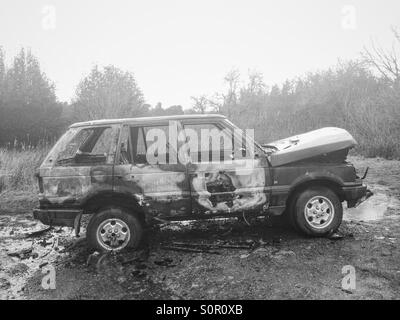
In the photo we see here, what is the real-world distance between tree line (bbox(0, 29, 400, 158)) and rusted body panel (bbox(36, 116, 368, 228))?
35.8 feet

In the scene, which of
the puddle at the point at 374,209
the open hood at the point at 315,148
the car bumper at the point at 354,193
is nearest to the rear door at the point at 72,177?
the open hood at the point at 315,148

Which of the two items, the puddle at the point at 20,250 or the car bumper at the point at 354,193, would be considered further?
the car bumper at the point at 354,193

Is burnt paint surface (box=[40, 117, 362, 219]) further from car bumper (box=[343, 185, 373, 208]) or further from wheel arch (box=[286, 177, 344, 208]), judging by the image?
car bumper (box=[343, 185, 373, 208])

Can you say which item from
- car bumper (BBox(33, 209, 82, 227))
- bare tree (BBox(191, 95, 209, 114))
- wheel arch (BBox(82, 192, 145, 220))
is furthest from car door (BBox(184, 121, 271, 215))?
bare tree (BBox(191, 95, 209, 114))

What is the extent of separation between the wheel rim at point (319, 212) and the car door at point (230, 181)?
621 millimetres

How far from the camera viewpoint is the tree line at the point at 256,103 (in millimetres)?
16375

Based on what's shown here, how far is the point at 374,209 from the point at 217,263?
410 cm

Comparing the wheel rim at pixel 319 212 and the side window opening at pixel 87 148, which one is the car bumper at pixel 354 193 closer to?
the wheel rim at pixel 319 212

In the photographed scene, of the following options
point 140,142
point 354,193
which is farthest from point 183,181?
point 354,193

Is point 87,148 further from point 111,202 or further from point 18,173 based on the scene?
point 18,173

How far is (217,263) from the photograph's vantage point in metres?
4.34

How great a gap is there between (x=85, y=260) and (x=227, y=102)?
1208 inches
